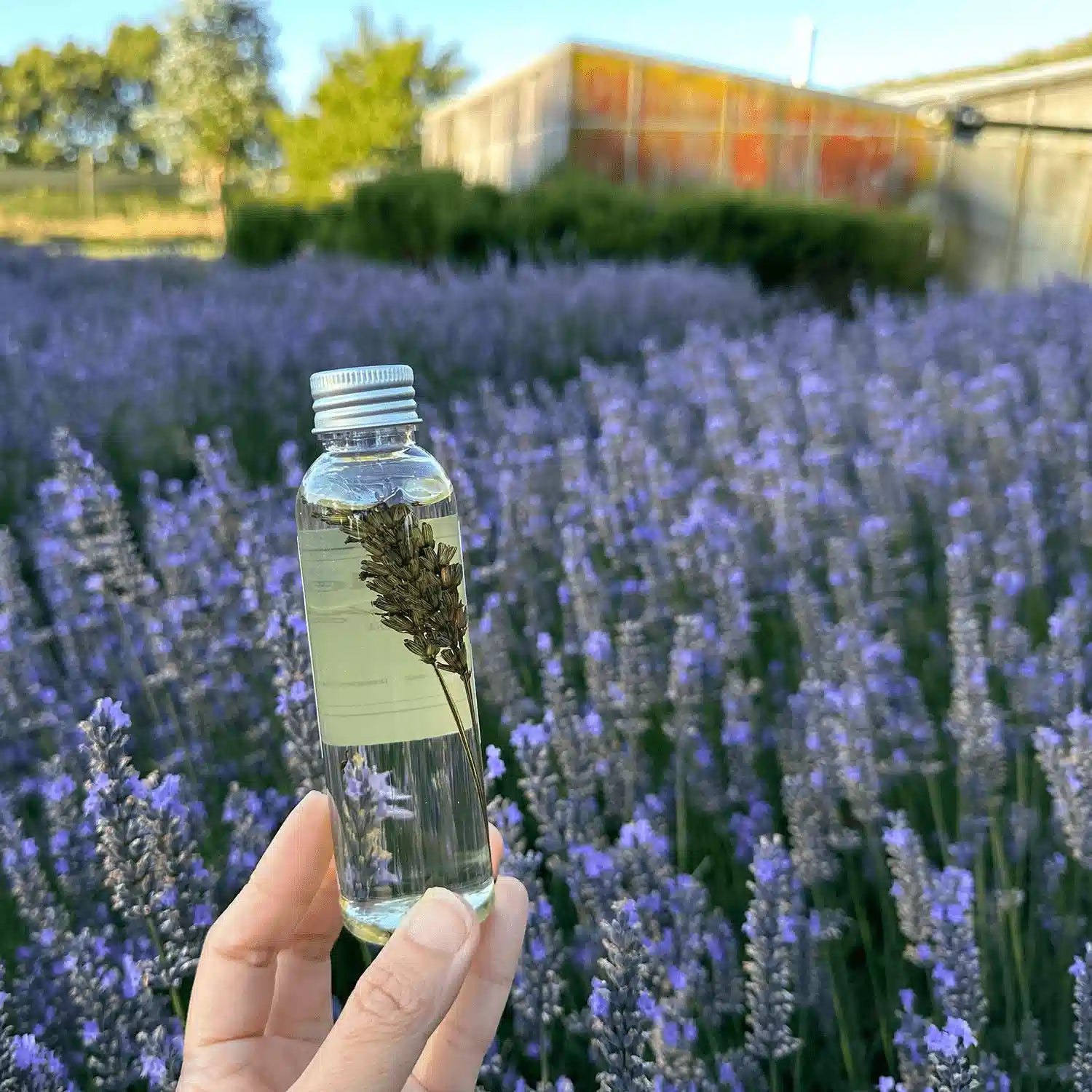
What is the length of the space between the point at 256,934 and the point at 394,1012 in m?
0.31

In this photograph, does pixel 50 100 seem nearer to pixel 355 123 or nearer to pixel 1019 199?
pixel 355 123

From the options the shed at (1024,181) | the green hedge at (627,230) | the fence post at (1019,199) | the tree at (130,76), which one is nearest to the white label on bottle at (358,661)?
the green hedge at (627,230)

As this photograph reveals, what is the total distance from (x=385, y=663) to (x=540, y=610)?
73.5 inches

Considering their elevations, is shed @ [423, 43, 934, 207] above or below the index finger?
above

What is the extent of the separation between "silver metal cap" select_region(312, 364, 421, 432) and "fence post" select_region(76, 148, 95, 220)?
54.1 metres

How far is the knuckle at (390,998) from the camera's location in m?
0.85

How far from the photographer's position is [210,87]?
45250 mm

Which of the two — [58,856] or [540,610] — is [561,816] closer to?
[58,856]

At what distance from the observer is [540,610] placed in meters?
2.84

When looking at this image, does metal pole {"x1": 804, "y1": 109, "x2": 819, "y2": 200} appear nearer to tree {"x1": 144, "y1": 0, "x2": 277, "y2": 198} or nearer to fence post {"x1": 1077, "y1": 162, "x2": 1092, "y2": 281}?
fence post {"x1": 1077, "y1": 162, "x2": 1092, "y2": 281}

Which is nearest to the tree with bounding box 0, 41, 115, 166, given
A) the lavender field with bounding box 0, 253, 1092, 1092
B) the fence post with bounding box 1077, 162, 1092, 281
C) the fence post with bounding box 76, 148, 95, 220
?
the fence post with bounding box 76, 148, 95, 220

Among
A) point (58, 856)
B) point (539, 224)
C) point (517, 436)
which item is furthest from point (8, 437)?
point (539, 224)

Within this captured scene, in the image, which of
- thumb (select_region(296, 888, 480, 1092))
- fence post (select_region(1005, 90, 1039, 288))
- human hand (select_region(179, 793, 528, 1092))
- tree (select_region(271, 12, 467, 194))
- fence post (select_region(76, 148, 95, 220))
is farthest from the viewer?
fence post (select_region(76, 148, 95, 220))

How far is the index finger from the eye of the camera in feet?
3.60
